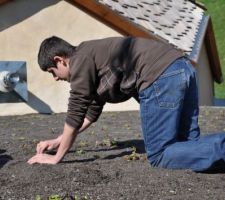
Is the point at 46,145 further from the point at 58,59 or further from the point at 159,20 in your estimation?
the point at 159,20

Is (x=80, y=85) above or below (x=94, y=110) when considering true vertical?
above

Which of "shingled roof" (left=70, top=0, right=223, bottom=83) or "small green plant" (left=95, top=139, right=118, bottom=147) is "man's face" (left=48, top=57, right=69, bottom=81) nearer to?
"small green plant" (left=95, top=139, right=118, bottom=147)

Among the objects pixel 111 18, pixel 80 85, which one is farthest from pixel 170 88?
pixel 111 18

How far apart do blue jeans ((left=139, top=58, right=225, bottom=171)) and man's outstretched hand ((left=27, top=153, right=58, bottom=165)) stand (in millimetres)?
929

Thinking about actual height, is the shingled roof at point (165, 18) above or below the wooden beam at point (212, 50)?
above

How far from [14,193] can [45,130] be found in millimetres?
4624

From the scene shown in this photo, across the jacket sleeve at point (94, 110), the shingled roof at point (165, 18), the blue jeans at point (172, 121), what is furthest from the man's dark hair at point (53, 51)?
the shingled roof at point (165, 18)

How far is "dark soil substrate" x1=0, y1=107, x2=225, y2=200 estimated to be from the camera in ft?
17.1

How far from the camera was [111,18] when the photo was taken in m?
13.2

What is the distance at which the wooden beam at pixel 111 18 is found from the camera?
1296 cm

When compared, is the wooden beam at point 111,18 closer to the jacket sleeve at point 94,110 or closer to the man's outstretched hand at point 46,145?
the jacket sleeve at point 94,110

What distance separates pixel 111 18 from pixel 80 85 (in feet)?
24.7

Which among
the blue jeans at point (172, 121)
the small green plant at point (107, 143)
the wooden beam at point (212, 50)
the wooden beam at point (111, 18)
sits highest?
the blue jeans at point (172, 121)

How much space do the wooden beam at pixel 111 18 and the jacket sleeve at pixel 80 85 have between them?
7.21 m
